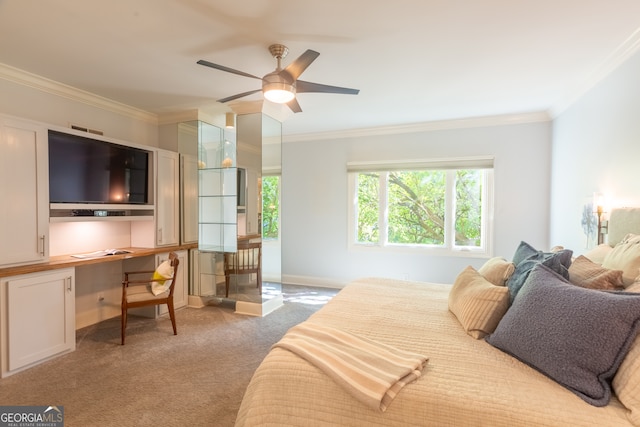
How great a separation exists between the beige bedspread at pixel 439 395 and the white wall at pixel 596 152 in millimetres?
1986

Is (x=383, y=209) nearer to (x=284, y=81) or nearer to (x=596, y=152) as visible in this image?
(x=596, y=152)

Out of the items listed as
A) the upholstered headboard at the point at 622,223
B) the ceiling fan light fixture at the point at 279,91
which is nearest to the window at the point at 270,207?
the ceiling fan light fixture at the point at 279,91

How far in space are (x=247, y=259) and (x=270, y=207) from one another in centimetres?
74

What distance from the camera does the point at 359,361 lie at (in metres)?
1.36

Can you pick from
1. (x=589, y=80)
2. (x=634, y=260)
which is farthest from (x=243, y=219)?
(x=589, y=80)

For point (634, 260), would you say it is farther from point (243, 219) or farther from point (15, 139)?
point (15, 139)

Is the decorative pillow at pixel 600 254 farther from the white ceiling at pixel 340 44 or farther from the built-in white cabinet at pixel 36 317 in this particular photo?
the built-in white cabinet at pixel 36 317

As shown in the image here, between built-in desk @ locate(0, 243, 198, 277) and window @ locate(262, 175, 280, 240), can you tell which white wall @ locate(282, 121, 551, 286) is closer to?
window @ locate(262, 175, 280, 240)

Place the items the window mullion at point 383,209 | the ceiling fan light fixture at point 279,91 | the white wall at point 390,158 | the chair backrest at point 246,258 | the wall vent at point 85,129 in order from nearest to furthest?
the ceiling fan light fixture at point 279,91 < the wall vent at point 85,129 < the chair backrest at point 246,258 < the white wall at point 390,158 < the window mullion at point 383,209

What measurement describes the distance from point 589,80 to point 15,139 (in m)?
5.08

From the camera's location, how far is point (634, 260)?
63.4 inches

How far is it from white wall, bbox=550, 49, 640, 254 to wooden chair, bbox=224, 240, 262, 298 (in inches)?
138

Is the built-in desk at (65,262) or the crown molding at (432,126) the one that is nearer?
the built-in desk at (65,262)

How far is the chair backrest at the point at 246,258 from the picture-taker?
400 centimetres
